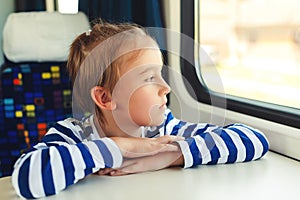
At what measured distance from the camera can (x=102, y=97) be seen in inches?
34.4

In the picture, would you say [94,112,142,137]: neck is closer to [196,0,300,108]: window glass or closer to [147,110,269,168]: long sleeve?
[147,110,269,168]: long sleeve

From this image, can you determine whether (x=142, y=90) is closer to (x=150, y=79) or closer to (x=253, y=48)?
(x=150, y=79)

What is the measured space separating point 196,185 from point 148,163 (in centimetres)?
12

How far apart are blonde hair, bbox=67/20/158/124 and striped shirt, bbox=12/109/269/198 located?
8cm

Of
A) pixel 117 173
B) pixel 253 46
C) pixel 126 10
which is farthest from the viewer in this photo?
pixel 126 10

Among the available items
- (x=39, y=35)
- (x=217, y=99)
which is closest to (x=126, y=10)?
(x=39, y=35)

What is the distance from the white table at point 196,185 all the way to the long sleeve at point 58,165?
1.1 inches

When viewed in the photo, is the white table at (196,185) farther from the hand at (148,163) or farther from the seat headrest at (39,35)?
the seat headrest at (39,35)

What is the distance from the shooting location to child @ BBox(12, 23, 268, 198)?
841 mm

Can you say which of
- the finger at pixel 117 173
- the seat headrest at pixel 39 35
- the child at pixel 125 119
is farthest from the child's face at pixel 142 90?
the seat headrest at pixel 39 35

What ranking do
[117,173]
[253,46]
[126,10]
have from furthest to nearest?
1. [126,10]
2. [253,46]
3. [117,173]

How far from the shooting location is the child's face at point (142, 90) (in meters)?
0.85

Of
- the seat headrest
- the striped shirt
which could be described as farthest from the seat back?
the striped shirt

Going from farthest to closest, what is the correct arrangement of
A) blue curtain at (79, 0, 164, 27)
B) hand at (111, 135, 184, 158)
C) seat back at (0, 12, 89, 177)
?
blue curtain at (79, 0, 164, 27)
seat back at (0, 12, 89, 177)
hand at (111, 135, 184, 158)
